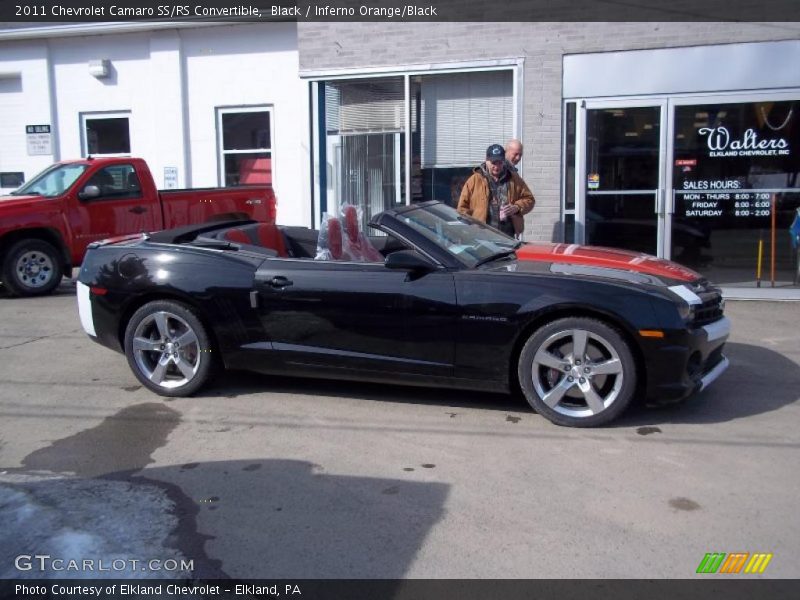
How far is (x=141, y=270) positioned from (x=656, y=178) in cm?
674

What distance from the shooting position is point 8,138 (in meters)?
15.2

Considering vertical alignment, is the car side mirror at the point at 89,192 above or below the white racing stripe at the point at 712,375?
above

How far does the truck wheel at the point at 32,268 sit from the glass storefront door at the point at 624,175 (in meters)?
7.06

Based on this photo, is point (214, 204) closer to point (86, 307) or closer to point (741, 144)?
point (86, 307)

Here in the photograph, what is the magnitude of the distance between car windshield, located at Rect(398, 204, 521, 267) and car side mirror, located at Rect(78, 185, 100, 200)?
597cm

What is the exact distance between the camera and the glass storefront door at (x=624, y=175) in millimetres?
10062

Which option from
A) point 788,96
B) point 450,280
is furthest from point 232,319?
point 788,96

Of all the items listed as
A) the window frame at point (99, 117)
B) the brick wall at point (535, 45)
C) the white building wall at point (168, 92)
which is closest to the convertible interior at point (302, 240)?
the brick wall at point (535, 45)

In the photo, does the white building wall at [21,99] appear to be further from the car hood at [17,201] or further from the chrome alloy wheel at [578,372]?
the chrome alloy wheel at [578,372]

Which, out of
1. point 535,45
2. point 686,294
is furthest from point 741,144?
point 686,294

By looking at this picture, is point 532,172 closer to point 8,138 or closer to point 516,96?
point 516,96

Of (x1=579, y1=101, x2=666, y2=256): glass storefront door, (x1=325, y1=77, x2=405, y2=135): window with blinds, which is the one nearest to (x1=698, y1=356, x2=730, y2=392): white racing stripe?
(x1=579, y1=101, x2=666, y2=256): glass storefront door

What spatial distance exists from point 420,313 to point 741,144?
20.9ft

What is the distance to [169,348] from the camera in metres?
5.96
